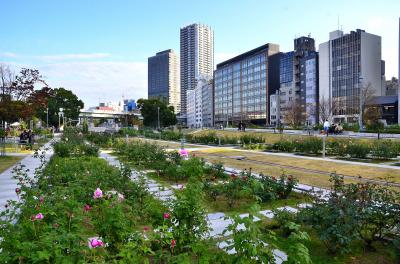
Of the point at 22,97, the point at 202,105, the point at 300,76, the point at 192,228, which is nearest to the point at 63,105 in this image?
the point at 22,97

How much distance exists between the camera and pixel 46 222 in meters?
4.30

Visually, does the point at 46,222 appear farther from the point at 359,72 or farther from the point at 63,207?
the point at 359,72

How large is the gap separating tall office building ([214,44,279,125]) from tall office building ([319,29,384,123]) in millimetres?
24356

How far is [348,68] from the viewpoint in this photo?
90562 mm

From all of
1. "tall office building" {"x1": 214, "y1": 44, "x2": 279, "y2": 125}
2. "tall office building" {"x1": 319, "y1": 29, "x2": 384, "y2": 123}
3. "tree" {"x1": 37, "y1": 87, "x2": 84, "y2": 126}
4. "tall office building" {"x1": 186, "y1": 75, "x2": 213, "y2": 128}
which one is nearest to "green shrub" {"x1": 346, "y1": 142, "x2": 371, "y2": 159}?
"tree" {"x1": 37, "y1": 87, "x2": 84, "y2": 126}

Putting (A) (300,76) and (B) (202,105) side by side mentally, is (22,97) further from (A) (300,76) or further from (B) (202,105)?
(B) (202,105)

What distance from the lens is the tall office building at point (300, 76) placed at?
323 ft

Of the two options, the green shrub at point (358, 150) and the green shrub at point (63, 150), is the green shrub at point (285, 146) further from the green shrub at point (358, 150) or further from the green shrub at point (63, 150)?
the green shrub at point (63, 150)

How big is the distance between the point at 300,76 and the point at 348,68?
15.9 m

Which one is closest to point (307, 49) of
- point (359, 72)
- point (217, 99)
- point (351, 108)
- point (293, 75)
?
point (293, 75)

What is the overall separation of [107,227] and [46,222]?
88 cm

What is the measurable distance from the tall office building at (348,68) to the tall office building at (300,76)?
3394 mm

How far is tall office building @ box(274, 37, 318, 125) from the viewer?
98.6 m

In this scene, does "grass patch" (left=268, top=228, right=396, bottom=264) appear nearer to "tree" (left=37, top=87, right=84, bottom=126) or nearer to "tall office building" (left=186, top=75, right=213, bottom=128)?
"tree" (left=37, top=87, right=84, bottom=126)
